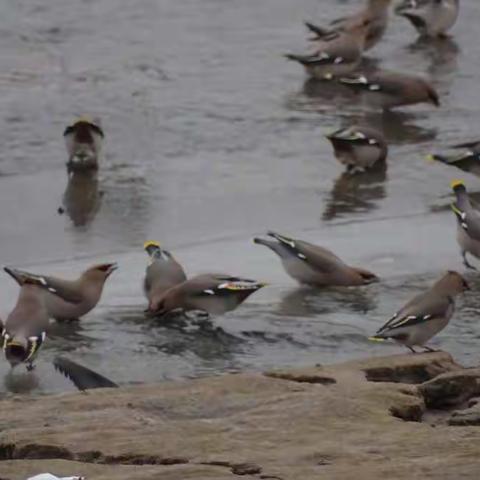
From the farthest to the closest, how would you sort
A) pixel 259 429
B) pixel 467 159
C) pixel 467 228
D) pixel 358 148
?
pixel 358 148 → pixel 467 159 → pixel 467 228 → pixel 259 429

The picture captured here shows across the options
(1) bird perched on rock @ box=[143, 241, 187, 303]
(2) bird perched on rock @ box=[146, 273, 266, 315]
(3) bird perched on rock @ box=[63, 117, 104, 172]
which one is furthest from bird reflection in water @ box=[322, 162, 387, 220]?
(2) bird perched on rock @ box=[146, 273, 266, 315]

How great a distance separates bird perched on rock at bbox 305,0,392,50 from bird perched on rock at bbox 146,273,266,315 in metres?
7.74

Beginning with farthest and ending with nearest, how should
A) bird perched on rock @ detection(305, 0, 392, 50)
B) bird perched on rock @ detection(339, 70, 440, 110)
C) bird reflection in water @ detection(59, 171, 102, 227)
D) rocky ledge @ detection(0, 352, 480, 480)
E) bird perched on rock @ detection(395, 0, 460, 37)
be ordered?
bird perched on rock @ detection(395, 0, 460, 37), bird perched on rock @ detection(305, 0, 392, 50), bird perched on rock @ detection(339, 70, 440, 110), bird reflection in water @ detection(59, 171, 102, 227), rocky ledge @ detection(0, 352, 480, 480)

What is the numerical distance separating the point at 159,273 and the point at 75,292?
70 cm

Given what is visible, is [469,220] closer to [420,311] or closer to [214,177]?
[420,311]

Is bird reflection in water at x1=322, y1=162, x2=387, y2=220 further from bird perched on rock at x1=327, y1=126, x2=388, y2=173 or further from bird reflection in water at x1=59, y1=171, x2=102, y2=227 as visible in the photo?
bird reflection in water at x1=59, y1=171, x2=102, y2=227

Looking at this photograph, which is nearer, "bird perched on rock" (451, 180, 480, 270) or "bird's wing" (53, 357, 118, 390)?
"bird's wing" (53, 357, 118, 390)

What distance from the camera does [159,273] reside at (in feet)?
39.1

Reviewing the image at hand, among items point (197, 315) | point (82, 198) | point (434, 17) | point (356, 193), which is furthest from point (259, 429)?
point (434, 17)

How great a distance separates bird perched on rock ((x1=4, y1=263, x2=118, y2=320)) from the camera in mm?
11508

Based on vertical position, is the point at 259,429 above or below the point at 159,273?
above

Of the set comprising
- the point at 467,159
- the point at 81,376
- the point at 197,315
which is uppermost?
the point at 467,159

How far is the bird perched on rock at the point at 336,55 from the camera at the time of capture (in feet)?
60.2

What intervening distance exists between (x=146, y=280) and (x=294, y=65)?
23.9 feet
